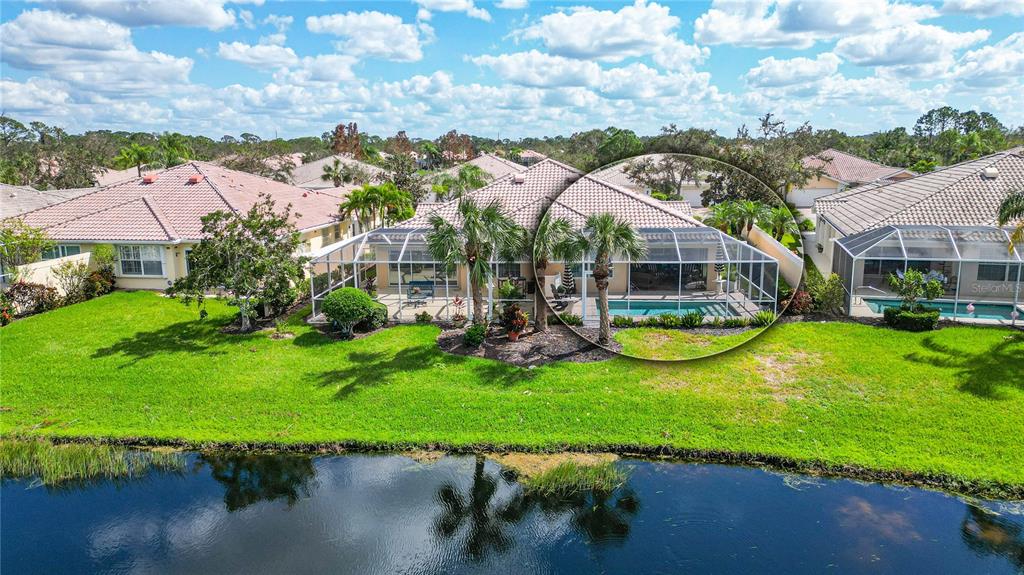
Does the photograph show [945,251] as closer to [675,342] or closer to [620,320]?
[620,320]

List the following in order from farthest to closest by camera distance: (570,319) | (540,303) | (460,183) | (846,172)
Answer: (846,172), (460,183), (540,303), (570,319)

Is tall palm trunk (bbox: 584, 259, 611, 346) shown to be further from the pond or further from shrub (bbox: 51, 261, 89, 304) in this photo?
shrub (bbox: 51, 261, 89, 304)

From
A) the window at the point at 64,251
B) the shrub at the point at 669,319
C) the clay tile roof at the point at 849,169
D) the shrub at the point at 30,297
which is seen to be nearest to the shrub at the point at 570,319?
the shrub at the point at 669,319

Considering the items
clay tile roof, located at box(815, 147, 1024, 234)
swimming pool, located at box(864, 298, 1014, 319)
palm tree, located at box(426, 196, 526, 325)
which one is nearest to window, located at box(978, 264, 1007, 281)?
swimming pool, located at box(864, 298, 1014, 319)

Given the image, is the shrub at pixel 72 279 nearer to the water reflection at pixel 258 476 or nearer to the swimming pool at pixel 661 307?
the water reflection at pixel 258 476
